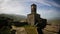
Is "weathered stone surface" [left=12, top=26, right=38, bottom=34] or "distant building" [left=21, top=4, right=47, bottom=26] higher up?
"distant building" [left=21, top=4, right=47, bottom=26]

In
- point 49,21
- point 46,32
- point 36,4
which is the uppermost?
point 36,4

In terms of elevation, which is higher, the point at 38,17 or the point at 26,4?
the point at 26,4

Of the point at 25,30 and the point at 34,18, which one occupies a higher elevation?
the point at 34,18

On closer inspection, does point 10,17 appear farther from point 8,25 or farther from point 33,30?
point 33,30

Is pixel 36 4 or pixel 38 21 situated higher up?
pixel 36 4

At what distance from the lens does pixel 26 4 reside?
499cm

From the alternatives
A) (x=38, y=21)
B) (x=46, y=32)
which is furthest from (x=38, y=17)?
(x=46, y=32)

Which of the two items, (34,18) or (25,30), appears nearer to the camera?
(25,30)

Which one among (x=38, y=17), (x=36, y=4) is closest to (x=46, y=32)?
(x=38, y=17)

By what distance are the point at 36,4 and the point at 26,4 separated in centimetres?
29

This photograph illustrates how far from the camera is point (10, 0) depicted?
5.06 metres

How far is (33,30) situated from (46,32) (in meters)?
0.40

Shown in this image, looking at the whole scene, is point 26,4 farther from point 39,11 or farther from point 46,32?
point 46,32

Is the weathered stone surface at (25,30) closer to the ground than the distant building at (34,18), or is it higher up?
closer to the ground
